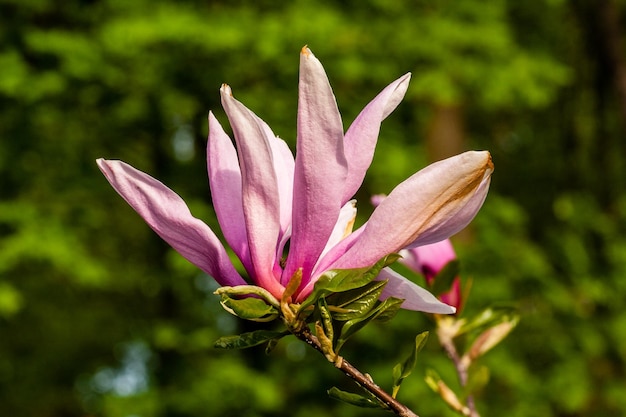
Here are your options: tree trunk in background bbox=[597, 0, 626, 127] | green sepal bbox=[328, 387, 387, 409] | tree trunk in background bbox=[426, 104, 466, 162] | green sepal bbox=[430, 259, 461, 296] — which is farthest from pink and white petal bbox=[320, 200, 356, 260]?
tree trunk in background bbox=[426, 104, 466, 162]

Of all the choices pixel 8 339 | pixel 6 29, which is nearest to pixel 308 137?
pixel 6 29

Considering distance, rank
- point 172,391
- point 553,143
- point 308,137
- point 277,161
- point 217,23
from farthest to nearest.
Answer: point 553,143, point 172,391, point 217,23, point 277,161, point 308,137

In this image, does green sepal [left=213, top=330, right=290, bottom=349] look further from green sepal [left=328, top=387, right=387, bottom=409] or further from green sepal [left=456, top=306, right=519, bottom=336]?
green sepal [left=456, top=306, right=519, bottom=336]

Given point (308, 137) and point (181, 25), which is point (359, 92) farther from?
point (308, 137)

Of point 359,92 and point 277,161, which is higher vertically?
point 277,161

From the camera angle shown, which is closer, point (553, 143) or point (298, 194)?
point (298, 194)

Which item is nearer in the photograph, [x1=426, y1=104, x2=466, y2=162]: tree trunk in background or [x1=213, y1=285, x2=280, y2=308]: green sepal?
[x1=213, y1=285, x2=280, y2=308]: green sepal

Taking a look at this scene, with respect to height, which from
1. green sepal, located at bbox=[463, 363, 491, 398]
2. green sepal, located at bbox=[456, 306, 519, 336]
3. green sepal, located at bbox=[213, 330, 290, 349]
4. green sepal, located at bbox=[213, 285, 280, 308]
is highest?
green sepal, located at bbox=[213, 285, 280, 308]
